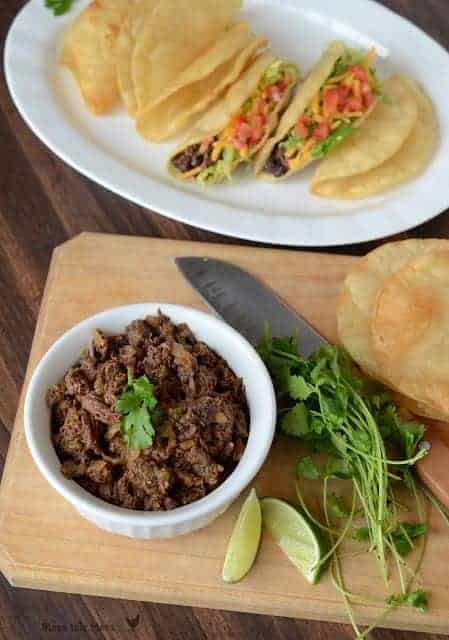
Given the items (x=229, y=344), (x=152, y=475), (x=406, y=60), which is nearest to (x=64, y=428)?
(x=152, y=475)

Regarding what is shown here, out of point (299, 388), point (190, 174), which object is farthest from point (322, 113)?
point (299, 388)

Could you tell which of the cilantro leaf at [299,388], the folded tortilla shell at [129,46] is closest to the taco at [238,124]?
the folded tortilla shell at [129,46]

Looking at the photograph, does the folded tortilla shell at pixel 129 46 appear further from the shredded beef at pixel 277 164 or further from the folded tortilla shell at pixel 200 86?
the shredded beef at pixel 277 164

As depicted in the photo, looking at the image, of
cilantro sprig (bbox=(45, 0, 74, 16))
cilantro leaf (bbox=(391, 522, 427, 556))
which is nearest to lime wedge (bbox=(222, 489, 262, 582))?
cilantro leaf (bbox=(391, 522, 427, 556))

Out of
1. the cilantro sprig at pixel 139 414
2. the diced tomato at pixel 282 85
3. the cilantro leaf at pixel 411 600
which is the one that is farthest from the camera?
the diced tomato at pixel 282 85

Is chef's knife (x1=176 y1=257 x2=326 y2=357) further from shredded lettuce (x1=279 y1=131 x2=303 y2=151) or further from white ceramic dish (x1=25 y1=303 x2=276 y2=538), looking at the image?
shredded lettuce (x1=279 y1=131 x2=303 y2=151)

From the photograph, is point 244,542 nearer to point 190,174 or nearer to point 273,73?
point 190,174

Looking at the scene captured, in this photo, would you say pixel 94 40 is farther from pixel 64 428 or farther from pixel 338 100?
pixel 64 428
